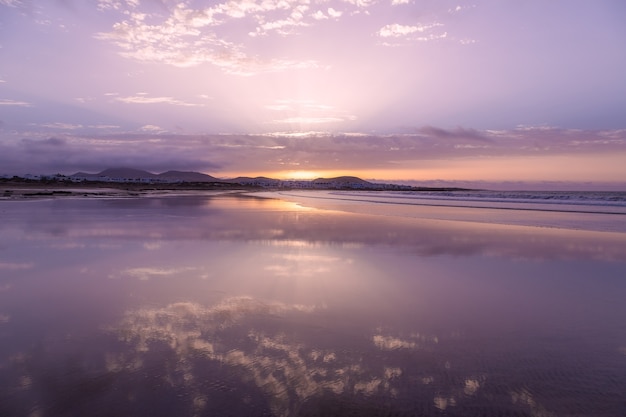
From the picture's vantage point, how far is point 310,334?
16.6 ft

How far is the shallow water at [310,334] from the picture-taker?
3.56m

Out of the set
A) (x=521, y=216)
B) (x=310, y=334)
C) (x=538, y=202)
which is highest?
(x=538, y=202)

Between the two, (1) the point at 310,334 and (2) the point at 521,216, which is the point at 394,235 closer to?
(1) the point at 310,334

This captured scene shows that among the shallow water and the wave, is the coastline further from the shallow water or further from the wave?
the shallow water

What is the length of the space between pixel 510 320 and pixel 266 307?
3400 millimetres

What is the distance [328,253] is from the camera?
10703 mm

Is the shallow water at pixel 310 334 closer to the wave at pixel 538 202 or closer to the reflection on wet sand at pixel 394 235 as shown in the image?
the reflection on wet sand at pixel 394 235

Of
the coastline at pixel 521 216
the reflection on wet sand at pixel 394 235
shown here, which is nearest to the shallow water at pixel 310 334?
the reflection on wet sand at pixel 394 235

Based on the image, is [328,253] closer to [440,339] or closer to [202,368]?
[440,339]

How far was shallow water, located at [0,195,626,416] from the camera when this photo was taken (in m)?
3.56

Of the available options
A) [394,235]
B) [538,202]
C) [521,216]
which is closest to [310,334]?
[394,235]

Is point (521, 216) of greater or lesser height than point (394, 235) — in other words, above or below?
above

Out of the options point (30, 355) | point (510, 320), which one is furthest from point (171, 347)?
point (510, 320)

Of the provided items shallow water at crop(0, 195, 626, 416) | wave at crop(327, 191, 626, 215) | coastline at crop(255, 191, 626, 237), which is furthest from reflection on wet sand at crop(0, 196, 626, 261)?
wave at crop(327, 191, 626, 215)
